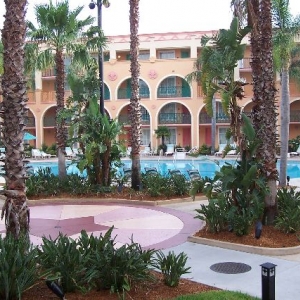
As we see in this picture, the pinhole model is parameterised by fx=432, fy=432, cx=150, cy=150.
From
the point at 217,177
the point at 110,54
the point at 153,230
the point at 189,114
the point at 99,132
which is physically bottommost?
the point at 153,230

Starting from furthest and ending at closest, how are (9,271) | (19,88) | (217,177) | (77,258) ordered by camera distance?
(217,177) < (19,88) < (77,258) < (9,271)

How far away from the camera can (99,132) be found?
15.6 metres

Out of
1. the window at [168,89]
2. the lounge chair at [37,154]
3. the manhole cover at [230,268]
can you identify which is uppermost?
the window at [168,89]

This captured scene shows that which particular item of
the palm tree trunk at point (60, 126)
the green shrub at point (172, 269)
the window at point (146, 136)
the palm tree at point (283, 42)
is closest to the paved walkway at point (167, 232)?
the green shrub at point (172, 269)

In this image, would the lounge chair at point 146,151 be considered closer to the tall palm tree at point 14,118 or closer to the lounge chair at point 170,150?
the lounge chair at point 170,150

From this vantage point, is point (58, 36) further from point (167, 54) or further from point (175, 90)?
point (167, 54)

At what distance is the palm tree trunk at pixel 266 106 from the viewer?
376 inches

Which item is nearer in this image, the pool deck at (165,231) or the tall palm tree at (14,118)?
the tall palm tree at (14,118)

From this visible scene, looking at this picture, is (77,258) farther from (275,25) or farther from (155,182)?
(275,25)

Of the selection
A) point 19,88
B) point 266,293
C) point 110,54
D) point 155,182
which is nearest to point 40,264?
point 19,88

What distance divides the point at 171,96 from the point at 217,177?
3244cm

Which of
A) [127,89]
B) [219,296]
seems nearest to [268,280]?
[219,296]

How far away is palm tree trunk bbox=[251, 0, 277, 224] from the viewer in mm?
9555

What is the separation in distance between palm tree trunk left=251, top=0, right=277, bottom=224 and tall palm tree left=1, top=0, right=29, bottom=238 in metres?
5.35
